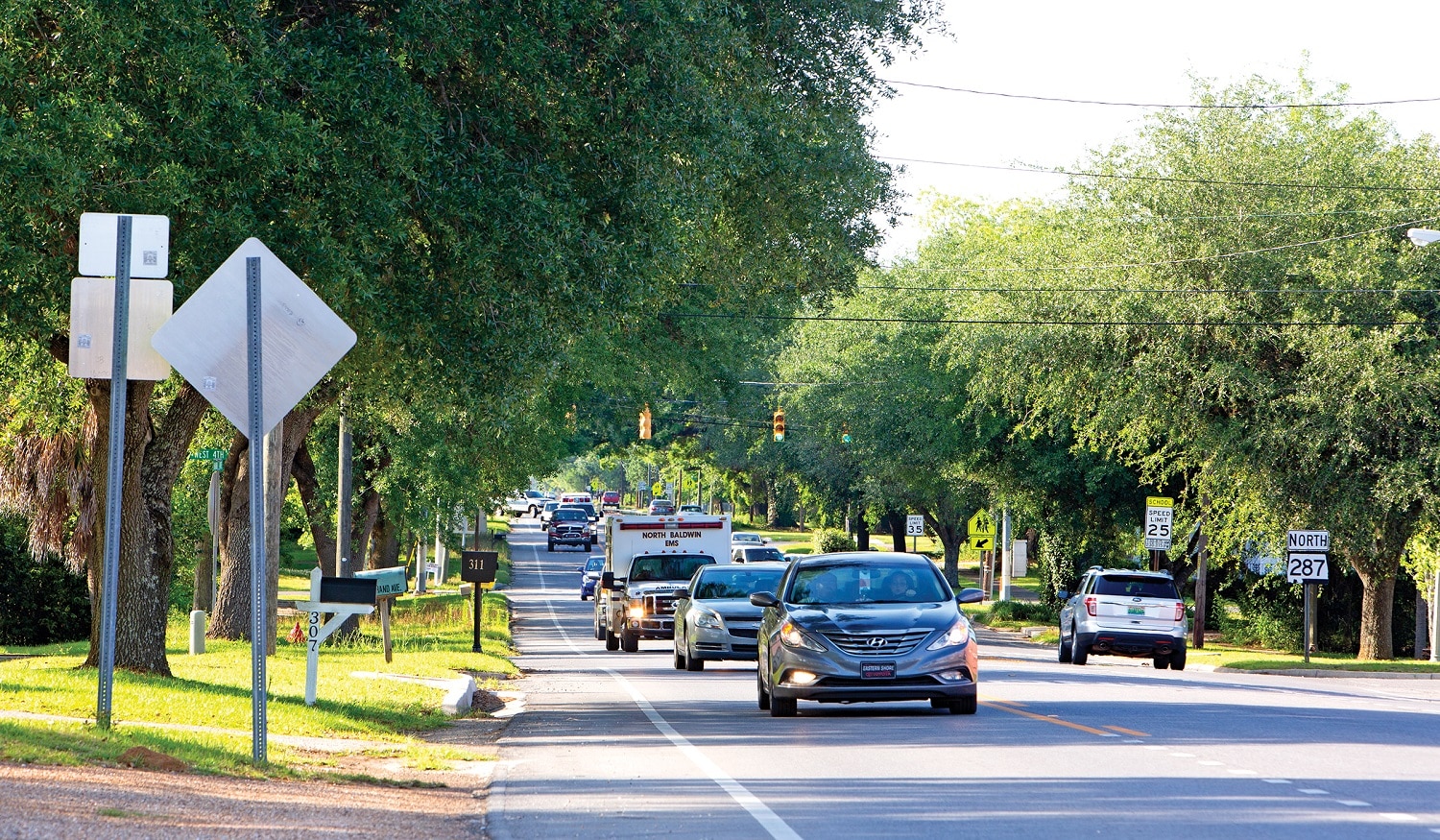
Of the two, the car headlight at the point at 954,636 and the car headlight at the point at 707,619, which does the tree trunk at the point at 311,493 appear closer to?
the car headlight at the point at 707,619

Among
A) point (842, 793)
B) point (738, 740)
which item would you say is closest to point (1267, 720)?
point (738, 740)

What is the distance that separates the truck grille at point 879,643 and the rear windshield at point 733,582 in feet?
30.2

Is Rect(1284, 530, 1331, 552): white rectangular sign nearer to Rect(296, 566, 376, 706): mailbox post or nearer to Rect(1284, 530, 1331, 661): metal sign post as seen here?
Rect(1284, 530, 1331, 661): metal sign post

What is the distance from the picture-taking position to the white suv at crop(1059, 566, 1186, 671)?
29188 millimetres

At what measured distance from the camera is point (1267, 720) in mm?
16016

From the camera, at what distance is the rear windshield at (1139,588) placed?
29281 mm

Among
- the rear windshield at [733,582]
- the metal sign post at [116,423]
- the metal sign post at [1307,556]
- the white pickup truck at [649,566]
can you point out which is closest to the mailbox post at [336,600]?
the metal sign post at [116,423]

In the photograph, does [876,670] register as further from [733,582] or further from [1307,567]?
[1307,567]

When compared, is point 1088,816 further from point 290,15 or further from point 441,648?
point 441,648

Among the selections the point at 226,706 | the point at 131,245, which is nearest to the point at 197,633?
the point at 226,706

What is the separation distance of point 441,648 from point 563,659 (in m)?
2.22

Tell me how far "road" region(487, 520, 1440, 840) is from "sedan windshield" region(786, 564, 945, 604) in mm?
1157

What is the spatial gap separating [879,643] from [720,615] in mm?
7898

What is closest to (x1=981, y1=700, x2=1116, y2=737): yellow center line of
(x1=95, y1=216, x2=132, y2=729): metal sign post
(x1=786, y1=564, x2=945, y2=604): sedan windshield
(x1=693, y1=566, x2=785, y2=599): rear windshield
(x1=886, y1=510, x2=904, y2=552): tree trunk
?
(x1=786, y1=564, x2=945, y2=604): sedan windshield
